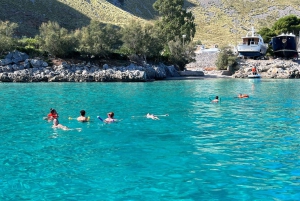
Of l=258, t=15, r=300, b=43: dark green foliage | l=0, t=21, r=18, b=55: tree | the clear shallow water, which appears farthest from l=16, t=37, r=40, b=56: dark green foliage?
l=258, t=15, r=300, b=43: dark green foliage

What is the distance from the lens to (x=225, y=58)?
7819cm

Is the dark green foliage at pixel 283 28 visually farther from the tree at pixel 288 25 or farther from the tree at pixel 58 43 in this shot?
the tree at pixel 58 43

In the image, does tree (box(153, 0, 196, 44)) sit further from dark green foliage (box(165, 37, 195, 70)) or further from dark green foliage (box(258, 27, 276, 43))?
dark green foliage (box(258, 27, 276, 43))

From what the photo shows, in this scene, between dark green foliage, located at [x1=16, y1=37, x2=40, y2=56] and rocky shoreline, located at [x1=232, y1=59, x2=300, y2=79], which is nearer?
dark green foliage, located at [x1=16, y1=37, x2=40, y2=56]

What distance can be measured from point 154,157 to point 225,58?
6788 centimetres

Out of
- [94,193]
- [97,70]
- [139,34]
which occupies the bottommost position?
[94,193]

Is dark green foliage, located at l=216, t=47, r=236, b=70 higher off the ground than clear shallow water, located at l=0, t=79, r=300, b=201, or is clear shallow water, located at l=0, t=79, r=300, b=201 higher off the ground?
dark green foliage, located at l=216, t=47, r=236, b=70

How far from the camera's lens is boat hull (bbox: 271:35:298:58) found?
8219cm

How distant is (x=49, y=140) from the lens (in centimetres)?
1667

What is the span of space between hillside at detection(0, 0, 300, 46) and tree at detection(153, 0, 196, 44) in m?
36.7

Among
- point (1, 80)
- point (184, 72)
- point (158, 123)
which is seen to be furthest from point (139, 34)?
point (158, 123)

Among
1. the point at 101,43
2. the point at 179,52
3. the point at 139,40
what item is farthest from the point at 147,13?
the point at 101,43

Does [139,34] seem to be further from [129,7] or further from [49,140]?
[129,7]

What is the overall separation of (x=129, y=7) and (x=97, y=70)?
5018 inches
